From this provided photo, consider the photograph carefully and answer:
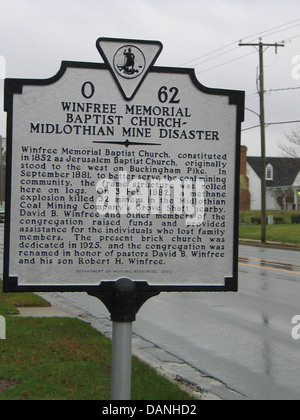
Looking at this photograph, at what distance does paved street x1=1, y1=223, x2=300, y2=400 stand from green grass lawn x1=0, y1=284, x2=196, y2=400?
33.9 inches

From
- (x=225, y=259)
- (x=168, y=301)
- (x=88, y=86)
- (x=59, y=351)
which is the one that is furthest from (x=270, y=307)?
(x=88, y=86)

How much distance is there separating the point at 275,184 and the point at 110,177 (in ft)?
221

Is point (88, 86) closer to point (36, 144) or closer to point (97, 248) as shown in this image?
point (36, 144)

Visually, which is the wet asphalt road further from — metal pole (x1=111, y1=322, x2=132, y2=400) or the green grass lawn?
metal pole (x1=111, y1=322, x2=132, y2=400)

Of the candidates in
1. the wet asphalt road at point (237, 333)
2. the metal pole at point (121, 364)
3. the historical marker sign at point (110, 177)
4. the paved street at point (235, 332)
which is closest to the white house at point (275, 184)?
the paved street at point (235, 332)

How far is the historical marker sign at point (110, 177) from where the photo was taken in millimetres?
3820

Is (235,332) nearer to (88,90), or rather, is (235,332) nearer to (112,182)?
(112,182)

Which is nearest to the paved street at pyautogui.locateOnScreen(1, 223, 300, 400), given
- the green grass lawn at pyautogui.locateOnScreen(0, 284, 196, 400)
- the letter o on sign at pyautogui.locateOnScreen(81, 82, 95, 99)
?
the green grass lawn at pyautogui.locateOnScreen(0, 284, 196, 400)

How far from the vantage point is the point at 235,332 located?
29.2 feet

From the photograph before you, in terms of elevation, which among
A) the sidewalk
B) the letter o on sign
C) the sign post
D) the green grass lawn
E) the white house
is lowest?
the sidewalk

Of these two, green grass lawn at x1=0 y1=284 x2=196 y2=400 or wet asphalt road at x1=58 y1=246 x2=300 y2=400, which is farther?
wet asphalt road at x1=58 y1=246 x2=300 y2=400

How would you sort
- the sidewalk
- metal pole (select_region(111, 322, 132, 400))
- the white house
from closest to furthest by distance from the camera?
metal pole (select_region(111, 322, 132, 400)), the sidewalk, the white house

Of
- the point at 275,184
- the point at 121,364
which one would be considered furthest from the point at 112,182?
the point at 275,184

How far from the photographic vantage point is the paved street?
6648 mm
